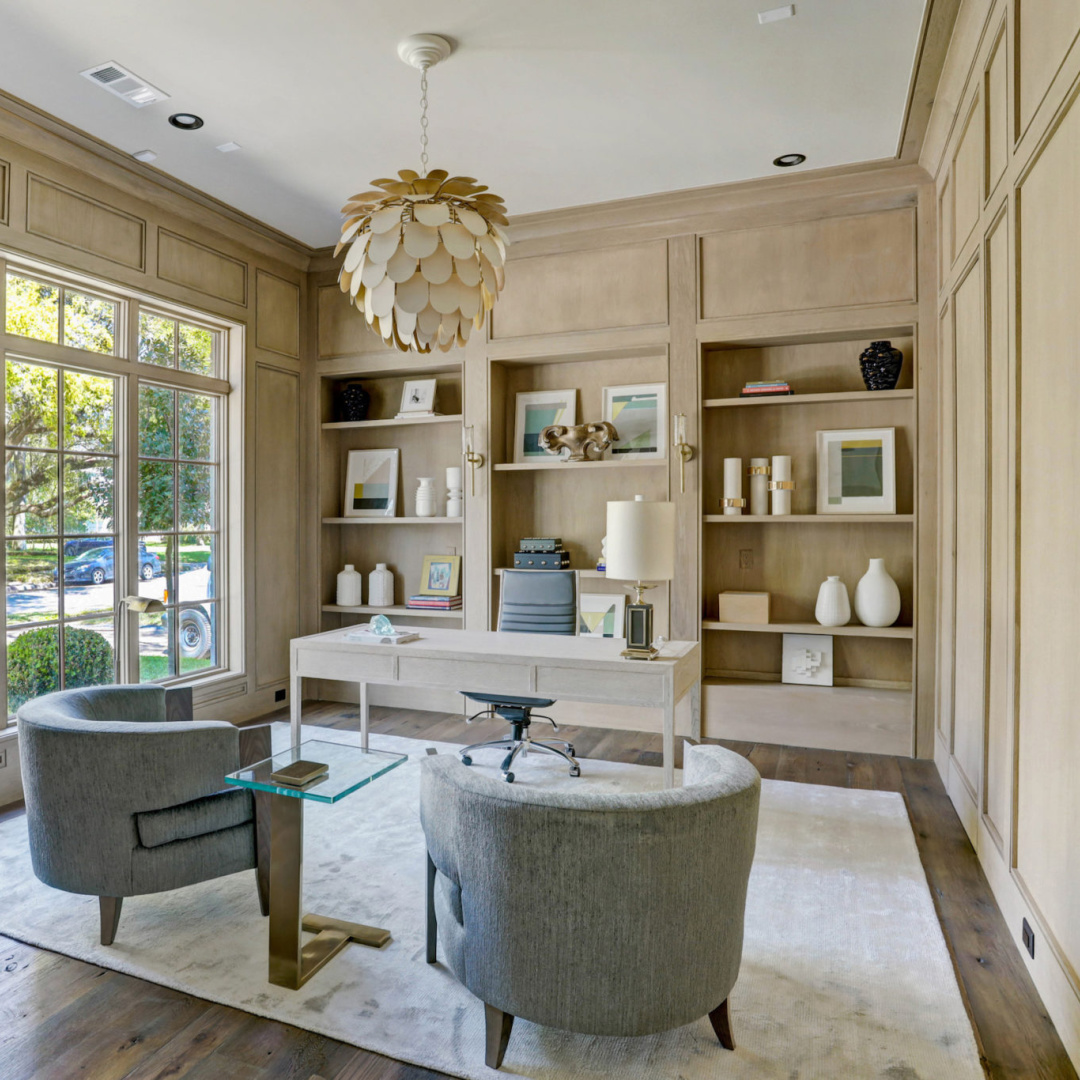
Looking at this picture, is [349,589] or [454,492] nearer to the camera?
[454,492]

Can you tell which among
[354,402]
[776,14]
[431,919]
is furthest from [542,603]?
[776,14]

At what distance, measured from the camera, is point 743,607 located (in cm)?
443

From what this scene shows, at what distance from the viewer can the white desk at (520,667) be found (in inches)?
123

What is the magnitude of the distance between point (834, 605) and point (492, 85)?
301 cm

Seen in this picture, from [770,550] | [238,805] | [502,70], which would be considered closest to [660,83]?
[502,70]

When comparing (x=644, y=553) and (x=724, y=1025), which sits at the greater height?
(x=644, y=553)

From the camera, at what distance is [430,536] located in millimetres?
5465

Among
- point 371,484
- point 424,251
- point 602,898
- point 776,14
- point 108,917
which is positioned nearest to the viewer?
point 602,898

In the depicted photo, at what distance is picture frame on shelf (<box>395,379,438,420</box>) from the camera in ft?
17.2

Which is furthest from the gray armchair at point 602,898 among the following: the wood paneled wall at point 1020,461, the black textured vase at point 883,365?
the black textured vase at point 883,365

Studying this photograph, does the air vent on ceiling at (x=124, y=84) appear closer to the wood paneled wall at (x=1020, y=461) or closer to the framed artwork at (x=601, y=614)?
the wood paneled wall at (x=1020, y=461)

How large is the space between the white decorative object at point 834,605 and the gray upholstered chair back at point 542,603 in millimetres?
1349

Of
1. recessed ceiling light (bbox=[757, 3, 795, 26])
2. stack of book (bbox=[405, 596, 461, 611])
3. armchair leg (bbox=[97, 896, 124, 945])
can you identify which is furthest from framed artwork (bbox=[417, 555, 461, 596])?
recessed ceiling light (bbox=[757, 3, 795, 26])

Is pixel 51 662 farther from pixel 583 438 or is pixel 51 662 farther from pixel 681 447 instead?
pixel 681 447
